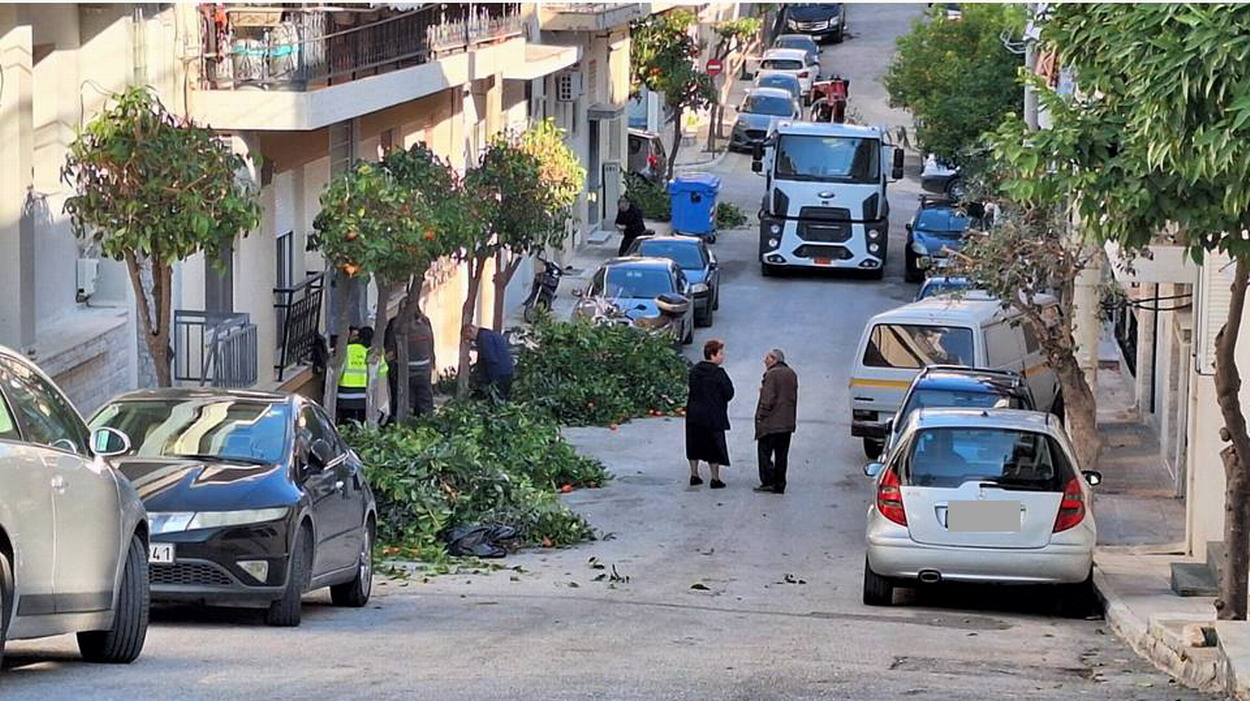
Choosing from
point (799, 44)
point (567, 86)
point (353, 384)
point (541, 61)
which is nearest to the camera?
point (353, 384)

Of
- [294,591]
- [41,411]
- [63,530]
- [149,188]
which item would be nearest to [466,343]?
[149,188]

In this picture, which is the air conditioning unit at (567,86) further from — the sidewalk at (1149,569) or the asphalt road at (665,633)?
the asphalt road at (665,633)

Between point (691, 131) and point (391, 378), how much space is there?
3994cm

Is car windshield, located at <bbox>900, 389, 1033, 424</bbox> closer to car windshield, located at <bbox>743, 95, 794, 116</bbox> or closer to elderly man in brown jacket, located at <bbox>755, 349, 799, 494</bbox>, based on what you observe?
elderly man in brown jacket, located at <bbox>755, 349, 799, 494</bbox>

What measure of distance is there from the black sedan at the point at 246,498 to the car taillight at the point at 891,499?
370cm

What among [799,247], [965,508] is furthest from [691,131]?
[965,508]

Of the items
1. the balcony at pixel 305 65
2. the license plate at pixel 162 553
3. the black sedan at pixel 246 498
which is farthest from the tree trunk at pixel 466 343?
the license plate at pixel 162 553

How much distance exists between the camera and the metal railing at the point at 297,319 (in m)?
24.4

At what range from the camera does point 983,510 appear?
1496cm

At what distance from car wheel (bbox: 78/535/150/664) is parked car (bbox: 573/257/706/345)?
22.7m

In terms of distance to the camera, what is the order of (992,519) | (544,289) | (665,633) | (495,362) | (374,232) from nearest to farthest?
(665,633) < (992,519) < (374,232) < (495,362) < (544,289)

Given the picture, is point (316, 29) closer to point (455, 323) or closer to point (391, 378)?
point (391, 378)

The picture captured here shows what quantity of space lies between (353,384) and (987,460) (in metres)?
10.5

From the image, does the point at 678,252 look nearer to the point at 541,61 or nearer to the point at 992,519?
the point at 541,61
